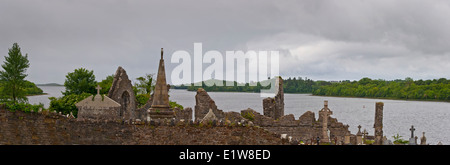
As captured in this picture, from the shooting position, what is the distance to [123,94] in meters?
34.4

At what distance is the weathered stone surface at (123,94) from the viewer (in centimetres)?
3375

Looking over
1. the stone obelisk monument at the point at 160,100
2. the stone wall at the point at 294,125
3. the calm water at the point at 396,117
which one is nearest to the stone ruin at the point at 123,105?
the stone obelisk monument at the point at 160,100

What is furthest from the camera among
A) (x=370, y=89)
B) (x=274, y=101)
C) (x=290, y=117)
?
(x=370, y=89)

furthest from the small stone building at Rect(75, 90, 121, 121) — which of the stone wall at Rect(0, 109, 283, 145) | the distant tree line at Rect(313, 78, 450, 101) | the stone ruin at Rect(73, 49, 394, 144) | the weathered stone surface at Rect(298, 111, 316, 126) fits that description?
the distant tree line at Rect(313, 78, 450, 101)

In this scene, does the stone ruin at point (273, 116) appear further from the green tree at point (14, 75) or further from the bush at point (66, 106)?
the green tree at point (14, 75)

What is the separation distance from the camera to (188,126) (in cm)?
1703

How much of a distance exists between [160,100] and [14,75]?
39061 millimetres

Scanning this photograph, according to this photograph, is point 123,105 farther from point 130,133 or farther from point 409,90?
point 409,90

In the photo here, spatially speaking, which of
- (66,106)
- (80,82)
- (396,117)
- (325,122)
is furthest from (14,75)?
(396,117)

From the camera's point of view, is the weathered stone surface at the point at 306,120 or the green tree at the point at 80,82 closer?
the weathered stone surface at the point at 306,120

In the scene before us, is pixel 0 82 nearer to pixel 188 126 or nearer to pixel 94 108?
pixel 94 108

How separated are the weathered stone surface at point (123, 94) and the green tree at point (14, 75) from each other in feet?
75.1
